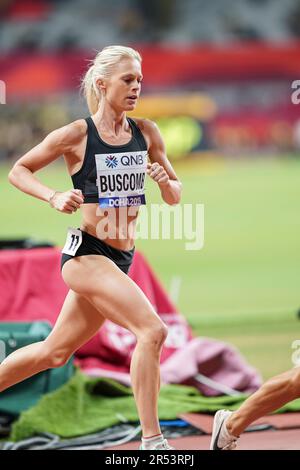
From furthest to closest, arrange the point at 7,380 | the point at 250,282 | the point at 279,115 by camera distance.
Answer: the point at 279,115 < the point at 250,282 < the point at 7,380

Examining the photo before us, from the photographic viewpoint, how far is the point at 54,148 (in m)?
4.68

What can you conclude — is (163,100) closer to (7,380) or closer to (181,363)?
(181,363)

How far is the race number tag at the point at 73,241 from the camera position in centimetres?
475

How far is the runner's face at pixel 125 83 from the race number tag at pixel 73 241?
0.62m

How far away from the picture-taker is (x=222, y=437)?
189 inches

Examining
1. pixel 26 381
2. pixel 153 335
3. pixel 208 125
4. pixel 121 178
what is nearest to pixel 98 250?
pixel 121 178

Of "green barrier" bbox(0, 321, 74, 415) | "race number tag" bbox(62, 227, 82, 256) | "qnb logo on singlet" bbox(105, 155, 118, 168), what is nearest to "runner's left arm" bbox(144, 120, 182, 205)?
"qnb logo on singlet" bbox(105, 155, 118, 168)

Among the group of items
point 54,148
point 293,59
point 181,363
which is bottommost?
point 181,363

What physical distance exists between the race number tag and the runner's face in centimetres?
62

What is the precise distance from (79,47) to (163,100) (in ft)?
17.9

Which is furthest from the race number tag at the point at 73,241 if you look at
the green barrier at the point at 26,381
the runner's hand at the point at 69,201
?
the green barrier at the point at 26,381

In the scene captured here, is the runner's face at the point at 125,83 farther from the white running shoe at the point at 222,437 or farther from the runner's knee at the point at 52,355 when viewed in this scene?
the white running shoe at the point at 222,437

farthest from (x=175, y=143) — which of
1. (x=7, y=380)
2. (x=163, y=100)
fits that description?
(x=7, y=380)

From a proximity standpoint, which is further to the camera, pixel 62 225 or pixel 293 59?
pixel 293 59
